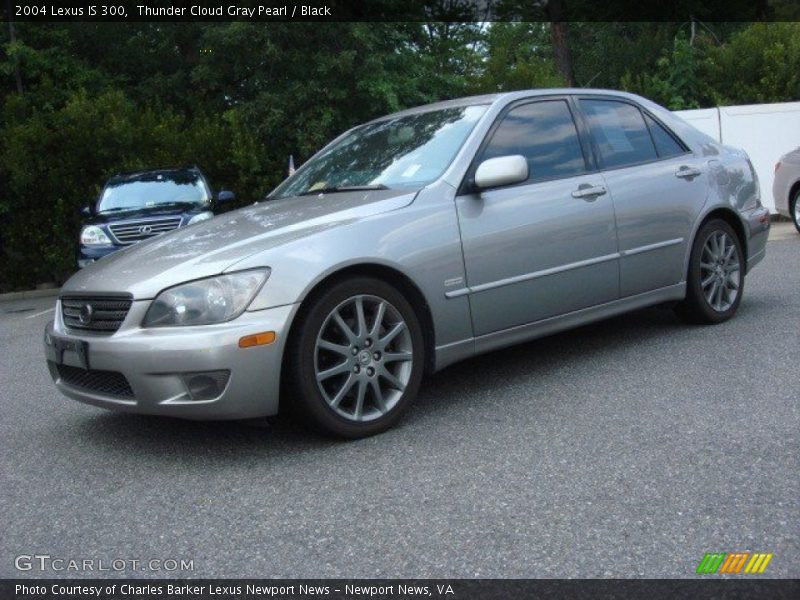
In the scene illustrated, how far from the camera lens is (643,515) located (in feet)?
10.6

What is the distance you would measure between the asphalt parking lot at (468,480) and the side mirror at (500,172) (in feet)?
3.68

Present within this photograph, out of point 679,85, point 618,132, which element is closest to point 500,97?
point 618,132

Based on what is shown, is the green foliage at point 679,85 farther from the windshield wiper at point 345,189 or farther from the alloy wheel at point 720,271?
the windshield wiper at point 345,189

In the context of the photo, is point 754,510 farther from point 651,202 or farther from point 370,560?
point 651,202

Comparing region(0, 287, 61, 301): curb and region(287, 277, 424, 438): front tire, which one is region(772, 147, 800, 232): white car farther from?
region(0, 287, 61, 301): curb

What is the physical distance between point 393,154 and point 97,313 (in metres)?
1.90

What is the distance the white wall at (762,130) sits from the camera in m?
17.2

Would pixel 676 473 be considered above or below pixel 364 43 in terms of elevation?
below

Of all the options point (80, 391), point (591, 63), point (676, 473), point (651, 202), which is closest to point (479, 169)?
point (651, 202)

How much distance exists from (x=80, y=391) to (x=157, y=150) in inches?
549

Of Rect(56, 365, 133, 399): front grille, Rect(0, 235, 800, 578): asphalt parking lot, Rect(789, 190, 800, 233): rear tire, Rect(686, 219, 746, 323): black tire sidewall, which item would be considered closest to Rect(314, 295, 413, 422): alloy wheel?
Rect(0, 235, 800, 578): asphalt parking lot

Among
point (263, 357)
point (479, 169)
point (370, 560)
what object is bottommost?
point (370, 560)

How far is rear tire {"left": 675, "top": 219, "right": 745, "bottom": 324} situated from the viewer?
6188 mm
